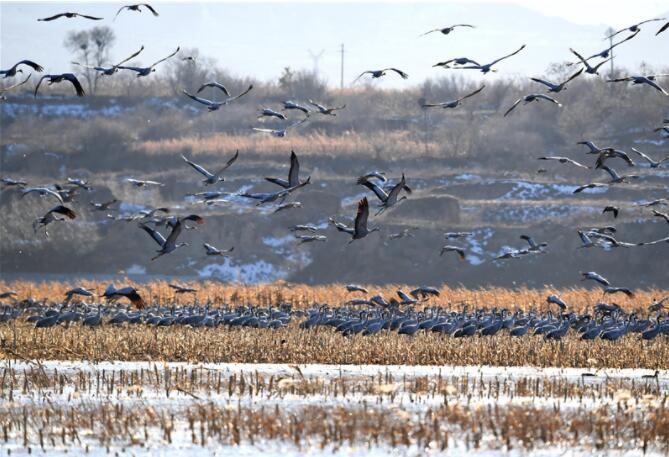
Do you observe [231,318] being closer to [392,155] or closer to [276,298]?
[276,298]

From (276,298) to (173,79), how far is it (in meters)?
82.0

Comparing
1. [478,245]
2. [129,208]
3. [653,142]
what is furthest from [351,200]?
[653,142]

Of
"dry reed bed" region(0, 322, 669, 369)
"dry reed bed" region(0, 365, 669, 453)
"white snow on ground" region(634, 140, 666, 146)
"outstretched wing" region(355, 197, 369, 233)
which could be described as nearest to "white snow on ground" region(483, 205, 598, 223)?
"white snow on ground" region(634, 140, 666, 146)

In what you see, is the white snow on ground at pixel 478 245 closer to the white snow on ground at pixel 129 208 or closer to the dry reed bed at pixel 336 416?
the white snow on ground at pixel 129 208

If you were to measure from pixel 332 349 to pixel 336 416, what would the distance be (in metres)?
7.63

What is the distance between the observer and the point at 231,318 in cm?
2791

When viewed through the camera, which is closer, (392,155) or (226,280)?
(226,280)

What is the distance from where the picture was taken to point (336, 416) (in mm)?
15914

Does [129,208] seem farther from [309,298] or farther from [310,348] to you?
[310,348]

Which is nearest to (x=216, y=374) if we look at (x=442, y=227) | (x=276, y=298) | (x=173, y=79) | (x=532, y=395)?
(x=532, y=395)

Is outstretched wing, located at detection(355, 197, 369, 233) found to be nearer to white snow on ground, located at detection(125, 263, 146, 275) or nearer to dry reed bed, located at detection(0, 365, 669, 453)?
dry reed bed, located at detection(0, 365, 669, 453)

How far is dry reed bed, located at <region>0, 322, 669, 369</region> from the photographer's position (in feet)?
74.5

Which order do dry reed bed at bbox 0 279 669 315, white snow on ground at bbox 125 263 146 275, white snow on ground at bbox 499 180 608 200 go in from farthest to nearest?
1. white snow on ground at bbox 499 180 608 200
2. white snow on ground at bbox 125 263 146 275
3. dry reed bed at bbox 0 279 669 315

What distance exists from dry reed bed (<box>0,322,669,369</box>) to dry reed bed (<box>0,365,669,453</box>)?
128 inches
